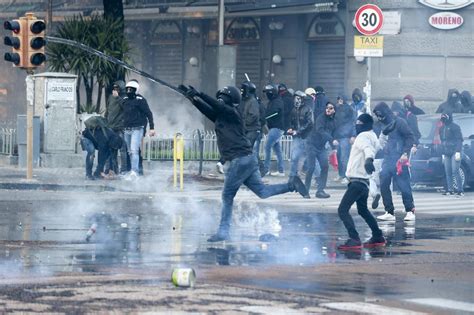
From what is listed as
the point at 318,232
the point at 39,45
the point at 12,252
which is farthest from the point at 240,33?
the point at 12,252

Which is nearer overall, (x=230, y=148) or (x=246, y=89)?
(x=230, y=148)

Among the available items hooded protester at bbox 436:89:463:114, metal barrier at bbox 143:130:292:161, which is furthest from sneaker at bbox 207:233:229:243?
hooded protester at bbox 436:89:463:114

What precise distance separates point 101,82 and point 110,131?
450 cm

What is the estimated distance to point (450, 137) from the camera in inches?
1003

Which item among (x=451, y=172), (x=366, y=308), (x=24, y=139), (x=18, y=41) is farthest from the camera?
(x=24, y=139)

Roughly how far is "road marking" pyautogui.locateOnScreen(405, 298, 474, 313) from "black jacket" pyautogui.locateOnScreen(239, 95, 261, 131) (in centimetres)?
1494

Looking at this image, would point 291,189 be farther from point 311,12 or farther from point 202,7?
point 202,7

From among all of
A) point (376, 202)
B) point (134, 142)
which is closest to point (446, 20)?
point (134, 142)

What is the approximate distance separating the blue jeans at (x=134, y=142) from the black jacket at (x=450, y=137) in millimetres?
5823

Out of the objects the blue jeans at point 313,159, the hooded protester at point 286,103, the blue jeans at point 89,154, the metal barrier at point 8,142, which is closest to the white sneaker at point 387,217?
the blue jeans at point 313,159

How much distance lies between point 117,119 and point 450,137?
6.55m

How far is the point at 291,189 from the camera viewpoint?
17.2 m

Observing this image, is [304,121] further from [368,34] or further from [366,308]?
[366,308]

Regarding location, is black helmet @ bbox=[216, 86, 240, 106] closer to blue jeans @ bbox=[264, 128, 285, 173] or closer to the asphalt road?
the asphalt road
